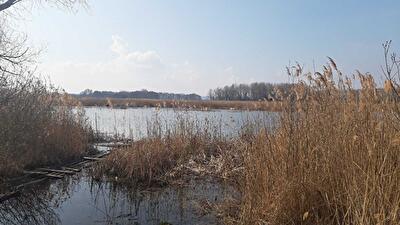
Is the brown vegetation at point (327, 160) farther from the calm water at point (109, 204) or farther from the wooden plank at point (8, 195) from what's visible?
the wooden plank at point (8, 195)

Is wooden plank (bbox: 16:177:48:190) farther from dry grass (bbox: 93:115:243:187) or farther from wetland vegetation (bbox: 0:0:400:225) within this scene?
dry grass (bbox: 93:115:243:187)

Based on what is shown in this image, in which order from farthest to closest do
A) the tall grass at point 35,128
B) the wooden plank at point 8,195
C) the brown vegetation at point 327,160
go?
1. the tall grass at point 35,128
2. the wooden plank at point 8,195
3. the brown vegetation at point 327,160

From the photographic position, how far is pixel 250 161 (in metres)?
5.67

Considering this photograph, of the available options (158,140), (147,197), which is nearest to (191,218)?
(147,197)

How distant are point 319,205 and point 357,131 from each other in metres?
0.93

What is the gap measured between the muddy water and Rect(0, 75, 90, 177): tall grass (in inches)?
46.2

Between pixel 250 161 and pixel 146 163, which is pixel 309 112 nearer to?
pixel 250 161

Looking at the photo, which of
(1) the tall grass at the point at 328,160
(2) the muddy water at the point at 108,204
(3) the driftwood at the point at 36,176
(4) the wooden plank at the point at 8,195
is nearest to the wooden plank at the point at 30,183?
(3) the driftwood at the point at 36,176

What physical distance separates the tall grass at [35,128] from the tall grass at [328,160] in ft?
18.7

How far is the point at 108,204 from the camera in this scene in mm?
7508

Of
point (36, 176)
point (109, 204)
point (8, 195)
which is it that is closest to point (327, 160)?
point (109, 204)

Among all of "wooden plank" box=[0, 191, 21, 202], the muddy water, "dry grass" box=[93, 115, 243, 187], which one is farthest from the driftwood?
"dry grass" box=[93, 115, 243, 187]

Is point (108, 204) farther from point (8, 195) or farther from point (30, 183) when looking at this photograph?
point (30, 183)

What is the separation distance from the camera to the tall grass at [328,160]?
12.6 feet
